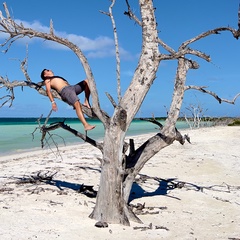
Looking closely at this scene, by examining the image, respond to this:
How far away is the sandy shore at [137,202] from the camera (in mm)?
6113

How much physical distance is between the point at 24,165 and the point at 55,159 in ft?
5.56

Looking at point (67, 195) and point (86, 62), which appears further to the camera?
point (67, 195)

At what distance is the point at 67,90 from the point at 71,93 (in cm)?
12

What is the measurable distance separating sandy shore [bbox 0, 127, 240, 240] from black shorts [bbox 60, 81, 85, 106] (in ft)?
5.79

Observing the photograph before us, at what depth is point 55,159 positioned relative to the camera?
47.9 feet

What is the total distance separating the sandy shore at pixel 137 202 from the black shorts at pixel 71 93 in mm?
1763

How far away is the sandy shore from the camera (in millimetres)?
6113

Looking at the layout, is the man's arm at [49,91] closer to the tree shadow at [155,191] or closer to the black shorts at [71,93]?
the black shorts at [71,93]

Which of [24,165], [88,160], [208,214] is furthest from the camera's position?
[88,160]

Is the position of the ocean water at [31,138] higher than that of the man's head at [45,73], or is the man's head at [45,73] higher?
the man's head at [45,73]

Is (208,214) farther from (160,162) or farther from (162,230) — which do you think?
(160,162)

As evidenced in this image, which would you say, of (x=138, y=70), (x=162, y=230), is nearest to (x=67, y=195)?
(x=162, y=230)

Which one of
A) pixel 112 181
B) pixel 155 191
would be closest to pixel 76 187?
pixel 155 191

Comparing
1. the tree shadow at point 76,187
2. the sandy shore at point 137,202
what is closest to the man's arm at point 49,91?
the sandy shore at point 137,202
